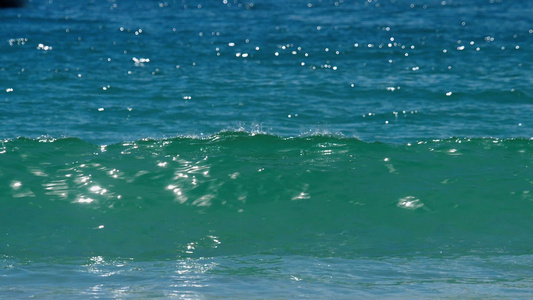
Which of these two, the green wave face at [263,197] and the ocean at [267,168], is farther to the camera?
the green wave face at [263,197]

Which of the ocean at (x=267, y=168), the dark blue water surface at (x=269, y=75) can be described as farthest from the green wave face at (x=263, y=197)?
the dark blue water surface at (x=269, y=75)

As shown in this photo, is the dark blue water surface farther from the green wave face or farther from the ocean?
the green wave face

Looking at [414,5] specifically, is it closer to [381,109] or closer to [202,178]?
[381,109]

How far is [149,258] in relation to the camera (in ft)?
26.6

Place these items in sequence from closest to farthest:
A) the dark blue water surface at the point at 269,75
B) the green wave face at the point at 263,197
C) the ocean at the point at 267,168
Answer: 1. the ocean at the point at 267,168
2. the green wave face at the point at 263,197
3. the dark blue water surface at the point at 269,75

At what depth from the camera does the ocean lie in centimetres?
743

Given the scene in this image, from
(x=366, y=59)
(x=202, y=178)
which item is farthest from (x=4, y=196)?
(x=366, y=59)

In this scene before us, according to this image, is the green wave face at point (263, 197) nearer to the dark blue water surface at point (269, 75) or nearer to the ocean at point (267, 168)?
the ocean at point (267, 168)

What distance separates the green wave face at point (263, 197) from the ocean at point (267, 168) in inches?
1.3

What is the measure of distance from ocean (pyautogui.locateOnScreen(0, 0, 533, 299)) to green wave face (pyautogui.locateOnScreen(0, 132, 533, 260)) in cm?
3

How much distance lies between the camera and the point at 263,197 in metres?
10.1

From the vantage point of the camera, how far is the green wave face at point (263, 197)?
861cm

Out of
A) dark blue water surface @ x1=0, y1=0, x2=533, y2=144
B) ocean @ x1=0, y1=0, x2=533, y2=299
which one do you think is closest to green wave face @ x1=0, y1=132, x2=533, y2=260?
ocean @ x1=0, y1=0, x2=533, y2=299

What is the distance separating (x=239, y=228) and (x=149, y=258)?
4.38 ft
